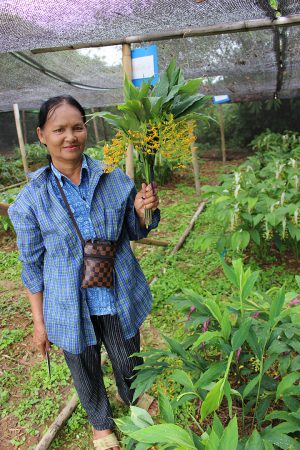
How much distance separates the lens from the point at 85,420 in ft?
6.47

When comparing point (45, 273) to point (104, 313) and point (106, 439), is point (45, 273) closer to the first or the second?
point (104, 313)

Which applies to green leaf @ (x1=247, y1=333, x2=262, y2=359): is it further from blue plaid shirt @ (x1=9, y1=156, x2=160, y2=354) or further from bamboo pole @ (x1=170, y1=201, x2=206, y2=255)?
bamboo pole @ (x1=170, y1=201, x2=206, y2=255)

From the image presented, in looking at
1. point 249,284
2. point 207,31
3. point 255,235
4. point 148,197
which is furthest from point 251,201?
point 148,197

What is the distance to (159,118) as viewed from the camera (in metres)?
1.27

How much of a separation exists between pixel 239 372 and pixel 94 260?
2.55 ft

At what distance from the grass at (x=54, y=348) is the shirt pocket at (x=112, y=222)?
85 cm

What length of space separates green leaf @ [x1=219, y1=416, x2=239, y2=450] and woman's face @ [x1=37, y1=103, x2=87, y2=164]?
107 centimetres

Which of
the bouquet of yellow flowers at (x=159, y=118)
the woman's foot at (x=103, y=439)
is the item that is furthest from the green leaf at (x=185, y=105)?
the woman's foot at (x=103, y=439)

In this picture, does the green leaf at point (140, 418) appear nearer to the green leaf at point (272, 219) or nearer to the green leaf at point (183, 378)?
the green leaf at point (183, 378)

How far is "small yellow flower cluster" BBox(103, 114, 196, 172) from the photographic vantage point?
1251 millimetres

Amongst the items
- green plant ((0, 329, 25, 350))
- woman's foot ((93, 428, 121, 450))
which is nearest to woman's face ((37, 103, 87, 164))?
woman's foot ((93, 428, 121, 450))

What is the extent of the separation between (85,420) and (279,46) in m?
3.21

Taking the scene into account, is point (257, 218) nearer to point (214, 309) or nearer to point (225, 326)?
point (214, 309)

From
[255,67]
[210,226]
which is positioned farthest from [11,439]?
[255,67]
